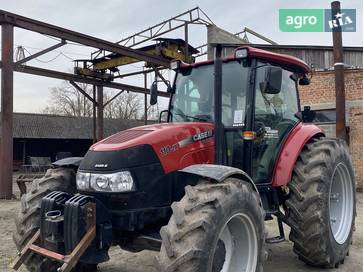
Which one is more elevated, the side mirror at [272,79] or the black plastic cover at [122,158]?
the side mirror at [272,79]

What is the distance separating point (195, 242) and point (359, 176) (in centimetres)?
1158

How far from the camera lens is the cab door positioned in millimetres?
4984

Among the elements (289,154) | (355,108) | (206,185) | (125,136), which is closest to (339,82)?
(355,108)

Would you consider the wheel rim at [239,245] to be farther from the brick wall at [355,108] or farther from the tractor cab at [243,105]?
the brick wall at [355,108]

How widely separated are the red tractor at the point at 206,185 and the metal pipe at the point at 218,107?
1 cm

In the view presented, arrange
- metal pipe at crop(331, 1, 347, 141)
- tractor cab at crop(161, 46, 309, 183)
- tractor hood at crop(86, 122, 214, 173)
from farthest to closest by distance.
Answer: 1. metal pipe at crop(331, 1, 347, 141)
2. tractor cab at crop(161, 46, 309, 183)
3. tractor hood at crop(86, 122, 214, 173)

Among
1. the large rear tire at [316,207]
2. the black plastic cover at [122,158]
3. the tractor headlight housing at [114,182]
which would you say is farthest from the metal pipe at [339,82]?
the tractor headlight housing at [114,182]

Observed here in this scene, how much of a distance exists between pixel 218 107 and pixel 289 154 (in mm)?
1200

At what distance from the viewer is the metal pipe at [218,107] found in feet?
15.1

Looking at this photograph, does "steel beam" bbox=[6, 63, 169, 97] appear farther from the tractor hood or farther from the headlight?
the headlight

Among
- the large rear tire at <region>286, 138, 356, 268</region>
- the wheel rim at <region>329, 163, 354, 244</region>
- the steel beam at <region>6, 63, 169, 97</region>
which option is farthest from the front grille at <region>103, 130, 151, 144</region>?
the steel beam at <region>6, 63, 169, 97</region>

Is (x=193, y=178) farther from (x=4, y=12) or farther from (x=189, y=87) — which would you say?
(x=4, y=12)

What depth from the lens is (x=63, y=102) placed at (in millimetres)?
58125

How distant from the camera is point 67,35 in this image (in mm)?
13461
